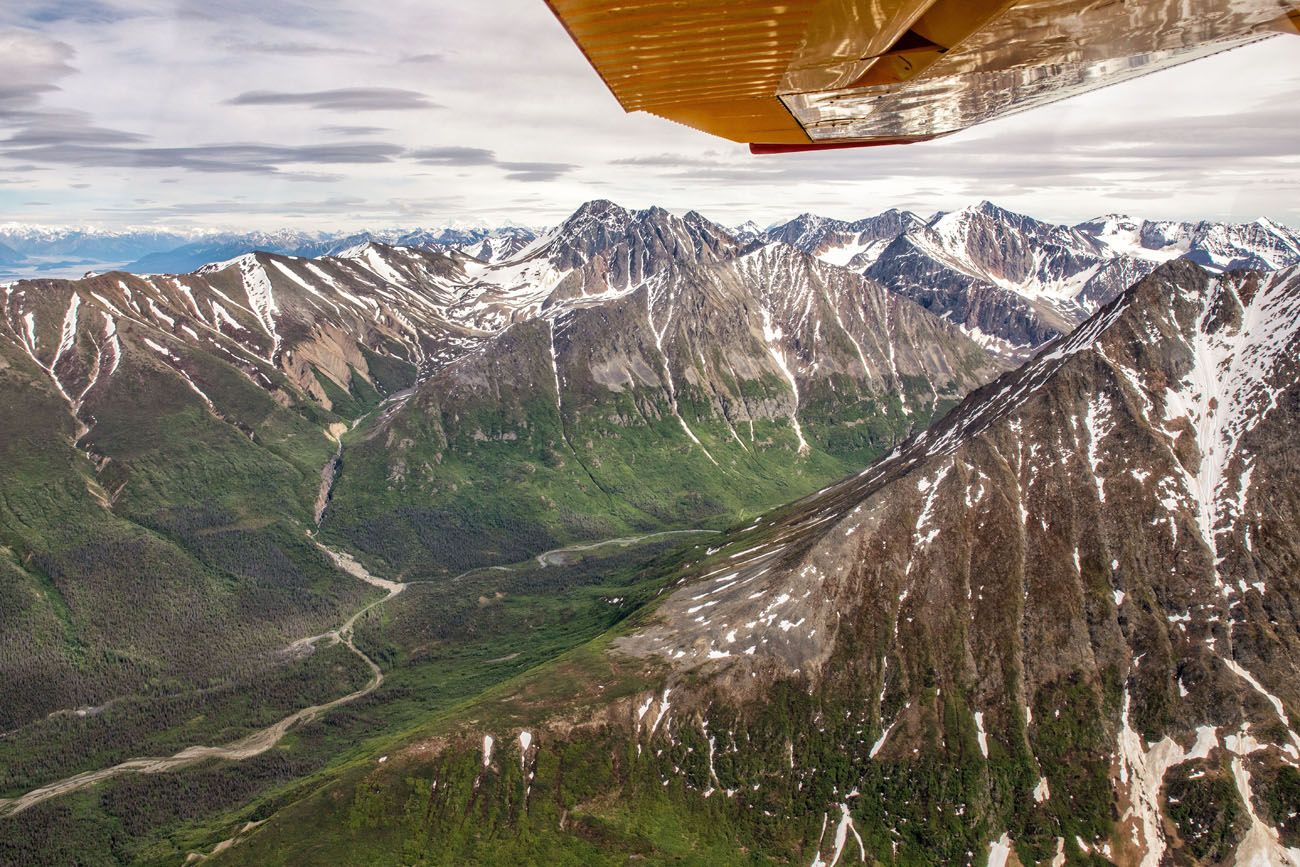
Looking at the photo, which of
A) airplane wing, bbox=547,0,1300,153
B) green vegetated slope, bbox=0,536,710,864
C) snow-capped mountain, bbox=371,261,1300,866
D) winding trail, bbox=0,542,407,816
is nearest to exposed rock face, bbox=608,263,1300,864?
snow-capped mountain, bbox=371,261,1300,866

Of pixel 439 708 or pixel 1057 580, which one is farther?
pixel 439 708

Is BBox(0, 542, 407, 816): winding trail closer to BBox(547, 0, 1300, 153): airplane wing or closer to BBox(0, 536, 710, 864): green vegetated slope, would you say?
BBox(0, 536, 710, 864): green vegetated slope

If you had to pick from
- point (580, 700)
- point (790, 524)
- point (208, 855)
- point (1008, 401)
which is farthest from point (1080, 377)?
point (208, 855)

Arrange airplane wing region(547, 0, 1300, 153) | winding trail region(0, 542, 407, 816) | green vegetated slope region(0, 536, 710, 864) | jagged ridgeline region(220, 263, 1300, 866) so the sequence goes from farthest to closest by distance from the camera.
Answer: winding trail region(0, 542, 407, 816), green vegetated slope region(0, 536, 710, 864), jagged ridgeline region(220, 263, 1300, 866), airplane wing region(547, 0, 1300, 153)

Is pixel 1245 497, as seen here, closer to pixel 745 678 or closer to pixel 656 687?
pixel 745 678

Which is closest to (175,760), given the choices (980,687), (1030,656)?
(980,687)

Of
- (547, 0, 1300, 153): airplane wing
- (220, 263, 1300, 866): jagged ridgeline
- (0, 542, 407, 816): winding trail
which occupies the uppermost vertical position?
(547, 0, 1300, 153): airplane wing
